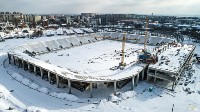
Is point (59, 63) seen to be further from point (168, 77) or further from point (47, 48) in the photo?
point (168, 77)

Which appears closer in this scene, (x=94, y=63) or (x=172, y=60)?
(x=172, y=60)

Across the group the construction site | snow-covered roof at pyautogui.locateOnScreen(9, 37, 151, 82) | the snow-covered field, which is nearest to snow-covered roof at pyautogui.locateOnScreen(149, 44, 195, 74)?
the construction site

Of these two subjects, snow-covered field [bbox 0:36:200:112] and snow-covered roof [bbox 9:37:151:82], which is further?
snow-covered roof [bbox 9:37:151:82]

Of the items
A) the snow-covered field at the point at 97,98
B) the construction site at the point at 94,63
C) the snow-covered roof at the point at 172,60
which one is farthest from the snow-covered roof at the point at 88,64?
the snow-covered roof at the point at 172,60

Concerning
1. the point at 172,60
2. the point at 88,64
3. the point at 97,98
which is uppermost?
the point at 172,60

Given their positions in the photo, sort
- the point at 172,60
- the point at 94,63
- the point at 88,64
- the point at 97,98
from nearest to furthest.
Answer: the point at 97,98, the point at 172,60, the point at 88,64, the point at 94,63

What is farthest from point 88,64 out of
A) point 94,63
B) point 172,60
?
point 172,60

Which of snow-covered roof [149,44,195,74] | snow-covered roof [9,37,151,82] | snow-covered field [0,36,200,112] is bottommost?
snow-covered field [0,36,200,112]

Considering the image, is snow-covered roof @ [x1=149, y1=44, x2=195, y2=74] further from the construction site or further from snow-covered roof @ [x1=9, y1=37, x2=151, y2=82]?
snow-covered roof @ [x1=9, y1=37, x2=151, y2=82]

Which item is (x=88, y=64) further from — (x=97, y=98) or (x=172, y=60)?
(x=172, y=60)
